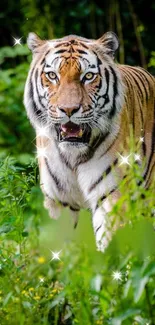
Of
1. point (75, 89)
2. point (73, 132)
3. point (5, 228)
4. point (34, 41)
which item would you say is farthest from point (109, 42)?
point (5, 228)

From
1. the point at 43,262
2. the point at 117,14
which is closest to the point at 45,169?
the point at 43,262

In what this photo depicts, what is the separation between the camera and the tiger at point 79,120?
550 cm

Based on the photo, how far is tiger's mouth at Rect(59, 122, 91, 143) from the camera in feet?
17.9

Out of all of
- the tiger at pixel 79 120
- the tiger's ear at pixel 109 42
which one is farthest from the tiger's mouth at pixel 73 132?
the tiger's ear at pixel 109 42

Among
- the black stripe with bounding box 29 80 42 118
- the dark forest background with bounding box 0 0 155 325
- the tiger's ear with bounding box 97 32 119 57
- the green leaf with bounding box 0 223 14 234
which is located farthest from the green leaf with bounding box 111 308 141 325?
Result: the tiger's ear with bounding box 97 32 119 57

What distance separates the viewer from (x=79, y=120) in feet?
17.7

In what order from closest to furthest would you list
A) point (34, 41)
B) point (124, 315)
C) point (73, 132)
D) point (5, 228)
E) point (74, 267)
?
point (124, 315) < point (74, 267) < point (5, 228) < point (73, 132) < point (34, 41)

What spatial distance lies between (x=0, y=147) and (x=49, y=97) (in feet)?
12.7

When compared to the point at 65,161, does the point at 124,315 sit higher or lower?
lower

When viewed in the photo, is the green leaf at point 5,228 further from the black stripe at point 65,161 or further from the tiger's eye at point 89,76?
the tiger's eye at point 89,76

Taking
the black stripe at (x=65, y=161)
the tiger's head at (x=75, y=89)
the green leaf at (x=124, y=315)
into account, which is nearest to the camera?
the green leaf at (x=124, y=315)

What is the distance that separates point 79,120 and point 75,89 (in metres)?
0.17

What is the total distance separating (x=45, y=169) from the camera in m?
5.84

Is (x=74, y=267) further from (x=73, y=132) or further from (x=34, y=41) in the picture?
(x=34, y=41)
